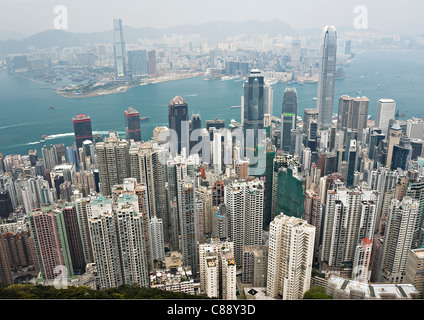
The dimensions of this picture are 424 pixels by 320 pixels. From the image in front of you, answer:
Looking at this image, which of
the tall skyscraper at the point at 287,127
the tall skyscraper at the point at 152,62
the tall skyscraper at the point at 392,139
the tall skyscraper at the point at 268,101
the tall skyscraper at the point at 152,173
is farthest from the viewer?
the tall skyscraper at the point at 268,101

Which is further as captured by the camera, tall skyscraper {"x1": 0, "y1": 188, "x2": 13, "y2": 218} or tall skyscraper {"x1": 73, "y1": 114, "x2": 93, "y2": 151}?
tall skyscraper {"x1": 73, "y1": 114, "x2": 93, "y2": 151}

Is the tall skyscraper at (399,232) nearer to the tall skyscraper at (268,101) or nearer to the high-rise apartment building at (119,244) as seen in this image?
the high-rise apartment building at (119,244)

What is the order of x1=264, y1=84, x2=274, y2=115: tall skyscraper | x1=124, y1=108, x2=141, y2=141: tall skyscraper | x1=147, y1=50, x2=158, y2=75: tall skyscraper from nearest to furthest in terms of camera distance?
1. x1=147, y1=50, x2=158, y2=75: tall skyscraper
2. x1=124, y1=108, x2=141, y2=141: tall skyscraper
3. x1=264, y1=84, x2=274, y2=115: tall skyscraper

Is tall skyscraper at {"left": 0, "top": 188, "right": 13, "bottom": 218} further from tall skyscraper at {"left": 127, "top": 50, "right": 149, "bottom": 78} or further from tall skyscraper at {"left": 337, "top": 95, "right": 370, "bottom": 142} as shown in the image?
tall skyscraper at {"left": 337, "top": 95, "right": 370, "bottom": 142}

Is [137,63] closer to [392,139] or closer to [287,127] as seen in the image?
[287,127]

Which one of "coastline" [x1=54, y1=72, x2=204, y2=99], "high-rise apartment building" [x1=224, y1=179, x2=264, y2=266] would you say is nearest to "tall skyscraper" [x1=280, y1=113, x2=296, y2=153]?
"coastline" [x1=54, y1=72, x2=204, y2=99]

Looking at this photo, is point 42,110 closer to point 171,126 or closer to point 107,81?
point 107,81

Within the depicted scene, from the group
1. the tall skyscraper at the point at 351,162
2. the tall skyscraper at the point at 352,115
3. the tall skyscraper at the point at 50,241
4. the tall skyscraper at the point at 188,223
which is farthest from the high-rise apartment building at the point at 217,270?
the tall skyscraper at the point at 352,115
